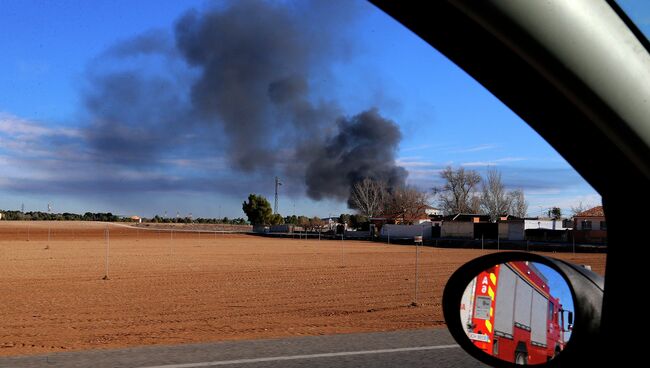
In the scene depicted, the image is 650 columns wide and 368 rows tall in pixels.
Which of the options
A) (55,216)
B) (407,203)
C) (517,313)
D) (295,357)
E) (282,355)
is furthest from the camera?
(55,216)

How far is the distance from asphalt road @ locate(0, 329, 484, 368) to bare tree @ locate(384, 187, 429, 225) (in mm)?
129327

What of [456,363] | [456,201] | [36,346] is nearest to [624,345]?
[456,363]

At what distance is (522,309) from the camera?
1931mm

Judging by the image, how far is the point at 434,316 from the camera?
1420cm

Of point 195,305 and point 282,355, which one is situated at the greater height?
point 282,355

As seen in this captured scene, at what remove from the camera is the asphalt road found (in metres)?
7.56

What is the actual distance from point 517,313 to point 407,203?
144863 millimetres

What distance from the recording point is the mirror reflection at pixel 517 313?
6.06 feet

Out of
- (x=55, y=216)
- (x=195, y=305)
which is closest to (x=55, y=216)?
(x=55, y=216)

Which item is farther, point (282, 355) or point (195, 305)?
point (195, 305)

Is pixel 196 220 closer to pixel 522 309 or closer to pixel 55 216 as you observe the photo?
pixel 55 216

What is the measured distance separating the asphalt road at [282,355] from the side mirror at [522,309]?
5.54 meters

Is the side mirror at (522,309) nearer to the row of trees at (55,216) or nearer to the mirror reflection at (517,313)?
the mirror reflection at (517,313)

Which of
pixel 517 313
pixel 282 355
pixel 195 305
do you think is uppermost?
pixel 517 313
